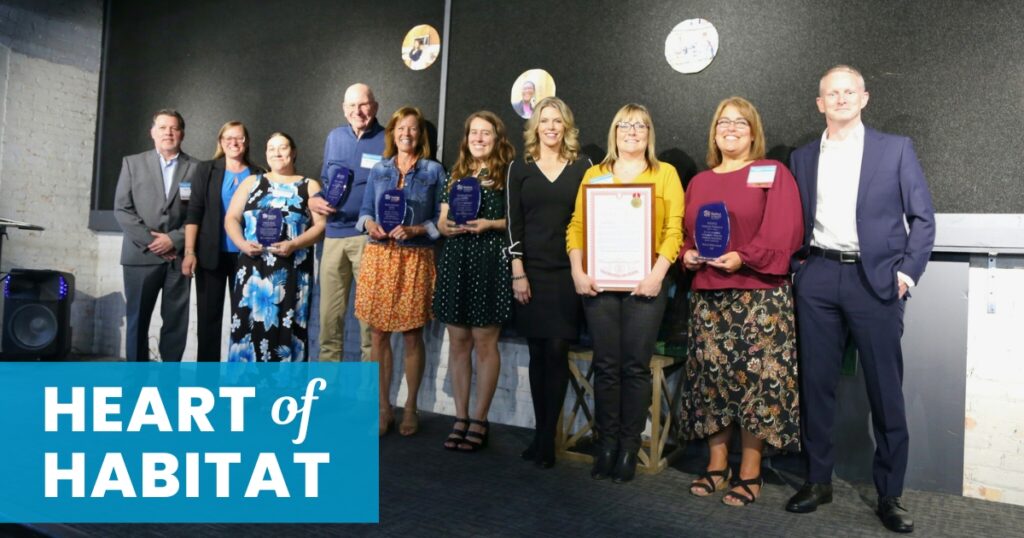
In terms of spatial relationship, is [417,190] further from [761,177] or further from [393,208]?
[761,177]

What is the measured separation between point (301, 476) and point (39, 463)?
109 cm

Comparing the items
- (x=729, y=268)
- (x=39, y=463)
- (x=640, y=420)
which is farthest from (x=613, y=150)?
(x=39, y=463)

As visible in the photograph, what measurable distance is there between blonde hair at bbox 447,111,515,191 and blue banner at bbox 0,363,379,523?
1.12 meters

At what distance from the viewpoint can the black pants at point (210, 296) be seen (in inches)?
160

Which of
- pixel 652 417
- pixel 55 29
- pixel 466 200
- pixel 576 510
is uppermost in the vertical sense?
pixel 55 29

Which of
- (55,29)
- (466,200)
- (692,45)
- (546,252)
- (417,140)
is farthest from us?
(55,29)

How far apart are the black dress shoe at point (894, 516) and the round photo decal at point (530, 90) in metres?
2.43

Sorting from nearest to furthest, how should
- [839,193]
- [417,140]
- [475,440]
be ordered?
[839,193] < [475,440] < [417,140]

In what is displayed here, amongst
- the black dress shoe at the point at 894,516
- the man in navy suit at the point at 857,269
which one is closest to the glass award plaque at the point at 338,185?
the man in navy suit at the point at 857,269

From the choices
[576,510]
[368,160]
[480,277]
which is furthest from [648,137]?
[368,160]

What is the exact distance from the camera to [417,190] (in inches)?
139

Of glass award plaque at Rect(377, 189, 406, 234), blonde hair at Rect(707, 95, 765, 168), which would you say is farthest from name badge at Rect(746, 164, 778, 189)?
glass award plaque at Rect(377, 189, 406, 234)

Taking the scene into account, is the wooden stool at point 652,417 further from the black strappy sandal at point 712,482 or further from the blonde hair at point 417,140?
the blonde hair at point 417,140

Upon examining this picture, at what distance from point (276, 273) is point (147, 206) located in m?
1.25
